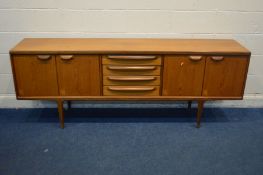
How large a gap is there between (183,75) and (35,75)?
3.73 ft

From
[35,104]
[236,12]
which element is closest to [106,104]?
[35,104]

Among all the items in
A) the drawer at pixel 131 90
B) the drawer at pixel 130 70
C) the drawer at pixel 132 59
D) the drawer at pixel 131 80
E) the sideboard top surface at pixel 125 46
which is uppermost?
the sideboard top surface at pixel 125 46

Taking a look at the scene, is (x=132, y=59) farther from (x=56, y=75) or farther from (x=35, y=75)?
(x=35, y=75)

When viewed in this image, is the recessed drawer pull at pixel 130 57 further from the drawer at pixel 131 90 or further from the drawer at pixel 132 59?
the drawer at pixel 131 90

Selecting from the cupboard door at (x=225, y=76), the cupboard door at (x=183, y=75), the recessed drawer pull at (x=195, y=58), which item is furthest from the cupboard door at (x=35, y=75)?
the cupboard door at (x=225, y=76)

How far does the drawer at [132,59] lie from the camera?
2311 millimetres

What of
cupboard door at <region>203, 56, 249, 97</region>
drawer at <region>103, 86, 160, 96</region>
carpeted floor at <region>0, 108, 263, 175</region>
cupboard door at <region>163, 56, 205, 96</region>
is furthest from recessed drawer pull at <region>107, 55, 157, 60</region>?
carpeted floor at <region>0, 108, 263, 175</region>

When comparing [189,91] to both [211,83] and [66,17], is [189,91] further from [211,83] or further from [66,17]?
[66,17]

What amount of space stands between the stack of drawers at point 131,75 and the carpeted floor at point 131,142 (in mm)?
374

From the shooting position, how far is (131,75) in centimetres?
240

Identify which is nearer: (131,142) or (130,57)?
(130,57)

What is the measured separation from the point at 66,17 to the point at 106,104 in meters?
0.89

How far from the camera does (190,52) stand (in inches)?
90.3

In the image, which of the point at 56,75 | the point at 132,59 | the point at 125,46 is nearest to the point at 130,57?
the point at 132,59
